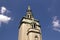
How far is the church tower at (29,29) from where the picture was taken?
188 feet

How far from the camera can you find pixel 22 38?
61438 mm

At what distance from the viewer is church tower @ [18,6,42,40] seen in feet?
188

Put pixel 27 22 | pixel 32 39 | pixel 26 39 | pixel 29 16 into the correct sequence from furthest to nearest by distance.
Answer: pixel 29 16 → pixel 27 22 → pixel 26 39 → pixel 32 39

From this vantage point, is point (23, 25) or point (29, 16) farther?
point (29, 16)

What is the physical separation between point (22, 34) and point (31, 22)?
692cm

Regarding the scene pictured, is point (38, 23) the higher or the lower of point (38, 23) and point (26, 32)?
the higher

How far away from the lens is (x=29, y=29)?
59156mm

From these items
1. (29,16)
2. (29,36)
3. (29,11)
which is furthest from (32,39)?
(29,11)

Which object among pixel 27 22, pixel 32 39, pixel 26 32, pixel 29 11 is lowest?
pixel 32 39

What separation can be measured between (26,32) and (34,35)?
6511mm

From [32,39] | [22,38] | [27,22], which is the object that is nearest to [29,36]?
[32,39]

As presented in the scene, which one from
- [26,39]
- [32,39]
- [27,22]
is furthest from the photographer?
[27,22]

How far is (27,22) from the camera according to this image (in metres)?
65.7

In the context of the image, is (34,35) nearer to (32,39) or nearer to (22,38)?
(32,39)
